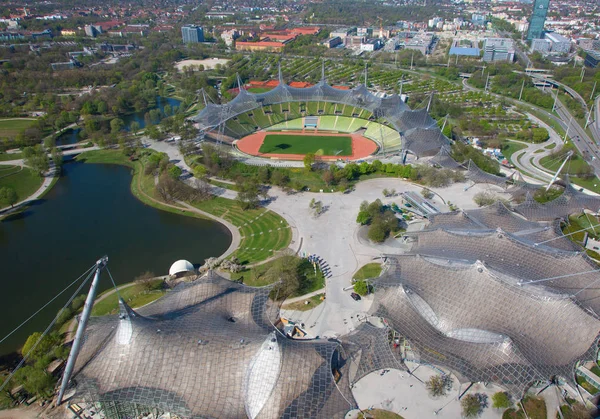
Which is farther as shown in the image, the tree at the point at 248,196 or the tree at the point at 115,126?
the tree at the point at 115,126

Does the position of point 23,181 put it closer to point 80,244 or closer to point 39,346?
point 80,244

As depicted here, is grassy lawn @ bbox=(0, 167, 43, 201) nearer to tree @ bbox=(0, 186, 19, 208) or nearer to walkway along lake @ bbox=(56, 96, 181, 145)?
tree @ bbox=(0, 186, 19, 208)

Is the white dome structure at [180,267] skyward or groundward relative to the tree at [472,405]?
skyward

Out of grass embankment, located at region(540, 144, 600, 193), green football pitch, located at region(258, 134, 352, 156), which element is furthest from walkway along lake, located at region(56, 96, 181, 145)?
grass embankment, located at region(540, 144, 600, 193)

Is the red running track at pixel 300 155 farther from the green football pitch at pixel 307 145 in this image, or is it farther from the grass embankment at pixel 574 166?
the grass embankment at pixel 574 166

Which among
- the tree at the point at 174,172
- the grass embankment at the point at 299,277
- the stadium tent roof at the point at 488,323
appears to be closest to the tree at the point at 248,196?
the tree at the point at 174,172

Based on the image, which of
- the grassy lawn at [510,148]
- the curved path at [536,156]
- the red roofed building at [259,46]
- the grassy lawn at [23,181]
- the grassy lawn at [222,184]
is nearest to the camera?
the grassy lawn at [222,184]
